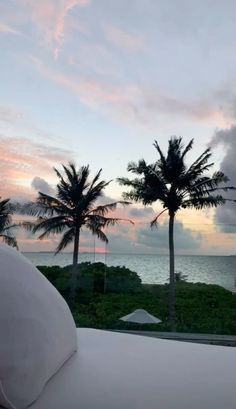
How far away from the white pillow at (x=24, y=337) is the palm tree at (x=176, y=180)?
1396cm

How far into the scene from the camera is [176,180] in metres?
16.0

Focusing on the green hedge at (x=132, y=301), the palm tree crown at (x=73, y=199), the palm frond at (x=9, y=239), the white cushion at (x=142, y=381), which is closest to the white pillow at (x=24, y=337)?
the white cushion at (x=142, y=381)

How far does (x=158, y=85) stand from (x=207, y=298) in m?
4.22

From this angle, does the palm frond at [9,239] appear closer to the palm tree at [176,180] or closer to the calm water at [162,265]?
the calm water at [162,265]

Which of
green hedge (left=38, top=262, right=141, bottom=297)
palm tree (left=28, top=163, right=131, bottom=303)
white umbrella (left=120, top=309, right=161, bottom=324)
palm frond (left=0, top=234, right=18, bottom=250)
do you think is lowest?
white umbrella (left=120, top=309, right=161, bottom=324)

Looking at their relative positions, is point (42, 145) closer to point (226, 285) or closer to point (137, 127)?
point (137, 127)

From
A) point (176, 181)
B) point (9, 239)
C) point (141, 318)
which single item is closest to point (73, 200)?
point (176, 181)

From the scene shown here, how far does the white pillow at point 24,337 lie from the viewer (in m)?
0.80

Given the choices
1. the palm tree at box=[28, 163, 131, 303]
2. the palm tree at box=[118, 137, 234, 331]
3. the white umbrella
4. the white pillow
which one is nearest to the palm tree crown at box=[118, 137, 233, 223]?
the palm tree at box=[118, 137, 234, 331]

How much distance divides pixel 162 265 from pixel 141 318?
2.50ft

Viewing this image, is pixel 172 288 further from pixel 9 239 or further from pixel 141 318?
pixel 9 239

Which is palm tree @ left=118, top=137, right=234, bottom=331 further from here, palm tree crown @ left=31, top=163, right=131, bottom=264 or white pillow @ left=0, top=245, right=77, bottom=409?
white pillow @ left=0, top=245, right=77, bottom=409

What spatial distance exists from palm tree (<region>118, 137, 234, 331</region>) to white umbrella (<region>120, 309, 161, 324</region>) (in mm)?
9471

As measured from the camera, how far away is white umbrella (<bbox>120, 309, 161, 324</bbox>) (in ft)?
17.7
